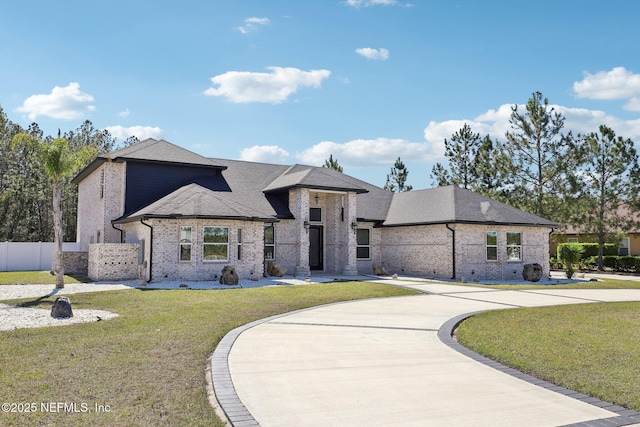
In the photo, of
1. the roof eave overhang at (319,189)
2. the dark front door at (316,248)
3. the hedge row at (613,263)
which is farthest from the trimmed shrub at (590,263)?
the dark front door at (316,248)

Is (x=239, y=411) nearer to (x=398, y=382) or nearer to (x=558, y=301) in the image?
(x=398, y=382)

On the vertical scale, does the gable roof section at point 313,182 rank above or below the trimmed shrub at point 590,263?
above

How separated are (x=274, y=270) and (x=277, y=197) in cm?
500

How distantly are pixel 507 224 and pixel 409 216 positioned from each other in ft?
16.5

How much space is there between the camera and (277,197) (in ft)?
89.8

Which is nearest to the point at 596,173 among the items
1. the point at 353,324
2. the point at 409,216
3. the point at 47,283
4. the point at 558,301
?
the point at 409,216

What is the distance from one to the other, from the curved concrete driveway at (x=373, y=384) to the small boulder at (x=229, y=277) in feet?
32.0

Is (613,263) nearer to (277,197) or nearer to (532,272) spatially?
(532,272)

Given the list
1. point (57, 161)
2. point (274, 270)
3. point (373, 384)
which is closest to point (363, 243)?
point (274, 270)

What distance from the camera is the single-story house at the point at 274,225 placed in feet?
68.9

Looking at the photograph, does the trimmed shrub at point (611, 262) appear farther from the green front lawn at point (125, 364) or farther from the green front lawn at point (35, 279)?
the green front lawn at point (35, 279)

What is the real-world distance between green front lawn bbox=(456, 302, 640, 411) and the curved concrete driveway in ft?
1.23

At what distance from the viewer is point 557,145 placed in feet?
118

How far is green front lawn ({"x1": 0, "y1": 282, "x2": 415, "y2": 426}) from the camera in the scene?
5078mm
